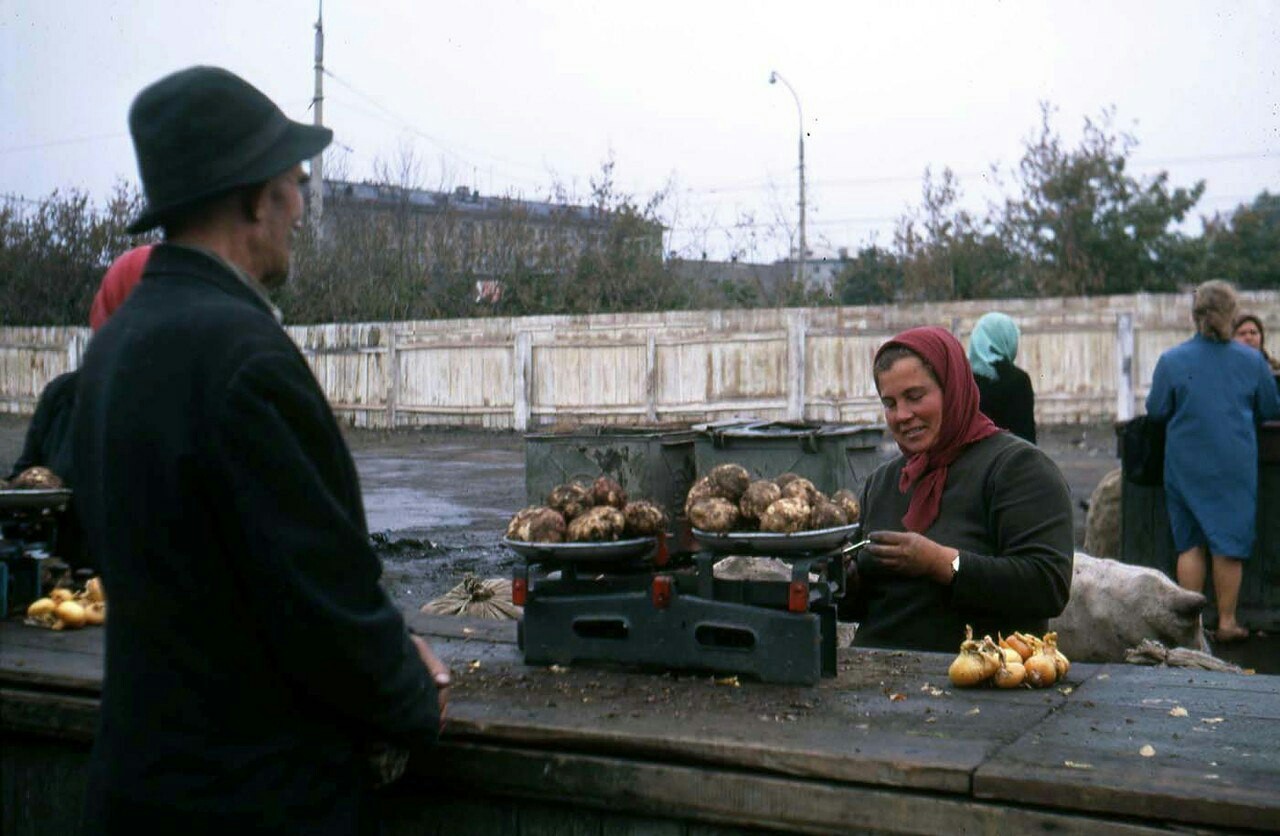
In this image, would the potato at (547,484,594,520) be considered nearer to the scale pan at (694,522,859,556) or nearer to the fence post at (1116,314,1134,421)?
the scale pan at (694,522,859,556)

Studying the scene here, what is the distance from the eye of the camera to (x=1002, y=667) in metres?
2.86

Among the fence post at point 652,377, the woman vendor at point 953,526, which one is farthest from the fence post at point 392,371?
the woman vendor at point 953,526

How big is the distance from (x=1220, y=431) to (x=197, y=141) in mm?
6772

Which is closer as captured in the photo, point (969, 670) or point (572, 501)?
point (969, 670)

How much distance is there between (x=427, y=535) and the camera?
464 inches

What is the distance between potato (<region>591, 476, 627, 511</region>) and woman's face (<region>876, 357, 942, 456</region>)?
832 mm

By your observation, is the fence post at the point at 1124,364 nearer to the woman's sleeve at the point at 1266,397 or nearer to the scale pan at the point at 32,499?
the woman's sleeve at the point at 1266,397

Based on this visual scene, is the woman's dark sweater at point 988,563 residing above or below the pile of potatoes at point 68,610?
above

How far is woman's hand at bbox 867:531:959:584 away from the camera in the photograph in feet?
10.7

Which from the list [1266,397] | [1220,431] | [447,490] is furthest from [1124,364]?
[1220,431]

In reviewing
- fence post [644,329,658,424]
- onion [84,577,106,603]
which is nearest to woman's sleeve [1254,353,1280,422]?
onion [84,577,106,603]

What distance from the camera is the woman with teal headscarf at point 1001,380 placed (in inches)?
280

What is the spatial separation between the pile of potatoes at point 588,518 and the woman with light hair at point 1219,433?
17.7 feet

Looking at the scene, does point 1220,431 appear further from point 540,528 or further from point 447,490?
point 447,490
